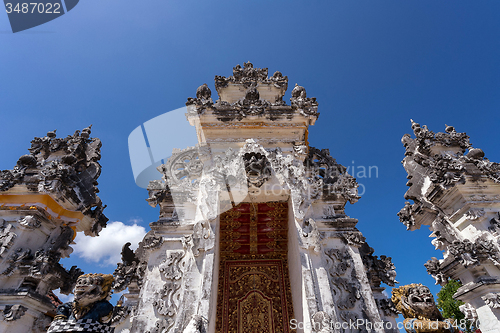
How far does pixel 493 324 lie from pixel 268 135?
8.96m

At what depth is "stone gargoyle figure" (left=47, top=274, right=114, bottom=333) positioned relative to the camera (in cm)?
384

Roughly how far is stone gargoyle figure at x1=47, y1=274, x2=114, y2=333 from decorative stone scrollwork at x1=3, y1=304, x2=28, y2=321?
412cm

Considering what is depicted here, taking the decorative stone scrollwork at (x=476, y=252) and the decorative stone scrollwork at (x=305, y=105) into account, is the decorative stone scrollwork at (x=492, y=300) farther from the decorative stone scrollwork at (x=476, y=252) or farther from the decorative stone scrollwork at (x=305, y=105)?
the decorative stone scrollwork at (x=305, y=105)

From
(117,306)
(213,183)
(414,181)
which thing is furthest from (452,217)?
(117,306)

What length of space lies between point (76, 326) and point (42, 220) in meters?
6.19

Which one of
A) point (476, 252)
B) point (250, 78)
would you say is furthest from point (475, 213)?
point (250, 78)

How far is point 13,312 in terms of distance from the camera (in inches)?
258

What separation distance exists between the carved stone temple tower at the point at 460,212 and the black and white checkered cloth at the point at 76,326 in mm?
10236

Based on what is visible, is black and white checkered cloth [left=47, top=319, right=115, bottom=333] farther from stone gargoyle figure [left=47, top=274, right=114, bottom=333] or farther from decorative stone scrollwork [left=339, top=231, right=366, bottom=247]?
decorative stone scrollwork [left=339, top=231, right=366, bottom=247]

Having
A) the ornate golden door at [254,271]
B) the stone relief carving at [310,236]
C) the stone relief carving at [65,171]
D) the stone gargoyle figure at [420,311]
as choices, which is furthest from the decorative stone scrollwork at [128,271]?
the stone gargoyle figure at [420,311]

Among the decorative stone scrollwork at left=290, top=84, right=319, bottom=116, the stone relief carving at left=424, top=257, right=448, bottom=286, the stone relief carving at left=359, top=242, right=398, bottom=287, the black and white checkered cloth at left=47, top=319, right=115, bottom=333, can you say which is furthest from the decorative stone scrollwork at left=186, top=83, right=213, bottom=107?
the stone relief carving at left=424, top=257, right=448, bottom=286

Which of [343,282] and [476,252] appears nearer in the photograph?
[343,282]

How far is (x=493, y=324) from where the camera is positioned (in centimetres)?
734

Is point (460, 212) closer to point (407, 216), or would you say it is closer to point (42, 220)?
point (407, 216)
